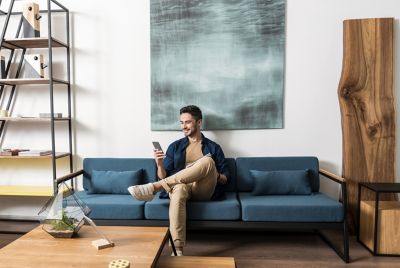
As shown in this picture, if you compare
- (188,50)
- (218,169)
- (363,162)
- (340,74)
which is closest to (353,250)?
(363,162)

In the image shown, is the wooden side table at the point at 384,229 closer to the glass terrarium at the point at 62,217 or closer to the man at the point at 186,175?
the man at the point at 186,175

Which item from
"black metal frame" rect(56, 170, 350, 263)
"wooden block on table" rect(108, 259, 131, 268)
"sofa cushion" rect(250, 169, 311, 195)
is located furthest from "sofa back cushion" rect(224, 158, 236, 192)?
"wooden block on table" rect(108, 259, 131, 268)

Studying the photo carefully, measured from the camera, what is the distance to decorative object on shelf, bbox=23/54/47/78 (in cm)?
291

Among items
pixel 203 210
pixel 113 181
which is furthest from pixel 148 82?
pixel 203 210

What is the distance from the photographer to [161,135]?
10.2ft

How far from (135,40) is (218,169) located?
5.07ft

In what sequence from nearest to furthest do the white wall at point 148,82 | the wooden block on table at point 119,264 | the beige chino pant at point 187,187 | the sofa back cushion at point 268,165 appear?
the wooden block on table at point 119,264 → the beige chino pant at point 187,187 → the sofa back cushion at point 268,165 → the white wall at point 148,82

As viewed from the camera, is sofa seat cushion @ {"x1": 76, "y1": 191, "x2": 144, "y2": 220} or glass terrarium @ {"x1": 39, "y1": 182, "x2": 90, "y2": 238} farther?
sofa seat cushion @ {"x1": 76, "y1": 191, "x2": 144, "y2": 220}

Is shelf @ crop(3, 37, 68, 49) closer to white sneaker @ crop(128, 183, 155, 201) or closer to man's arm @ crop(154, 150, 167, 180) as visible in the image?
man's arm @ crop(154, 150, 167, 180)

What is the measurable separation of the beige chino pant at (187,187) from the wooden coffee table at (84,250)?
0.36 meters

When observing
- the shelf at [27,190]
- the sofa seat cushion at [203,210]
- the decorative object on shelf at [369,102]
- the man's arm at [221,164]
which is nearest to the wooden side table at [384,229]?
the decorative object on shelf at [369,102]

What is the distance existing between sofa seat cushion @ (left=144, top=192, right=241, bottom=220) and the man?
70mm

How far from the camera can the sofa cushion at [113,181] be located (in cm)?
273

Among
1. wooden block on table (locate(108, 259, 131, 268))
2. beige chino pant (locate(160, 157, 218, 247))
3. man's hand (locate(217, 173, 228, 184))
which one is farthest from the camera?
man's hand (locate(217, 173, 228, 184))
